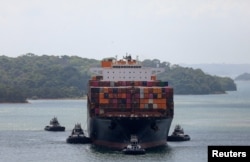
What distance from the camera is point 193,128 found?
131 m

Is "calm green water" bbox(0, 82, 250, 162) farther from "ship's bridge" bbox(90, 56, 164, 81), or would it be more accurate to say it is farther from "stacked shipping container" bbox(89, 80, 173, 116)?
"ship's bridge" bbox(90, 56, 164, 81)

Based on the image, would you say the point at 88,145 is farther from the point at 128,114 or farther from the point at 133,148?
the point at 133,148

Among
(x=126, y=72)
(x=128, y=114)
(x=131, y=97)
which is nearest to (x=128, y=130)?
(x=128, y=114)

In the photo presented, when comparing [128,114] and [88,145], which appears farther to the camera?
[88,145]

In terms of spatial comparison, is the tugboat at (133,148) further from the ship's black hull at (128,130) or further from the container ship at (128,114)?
the ship's black hull at (128,130)

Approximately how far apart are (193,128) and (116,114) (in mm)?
41762

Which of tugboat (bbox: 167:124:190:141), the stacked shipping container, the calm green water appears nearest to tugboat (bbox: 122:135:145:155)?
the calm green water

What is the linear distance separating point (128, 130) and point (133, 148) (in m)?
3.43

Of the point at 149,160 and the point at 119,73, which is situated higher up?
the point at 119,73

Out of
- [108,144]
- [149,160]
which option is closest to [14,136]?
[108,144]

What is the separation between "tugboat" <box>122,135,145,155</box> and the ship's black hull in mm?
1573

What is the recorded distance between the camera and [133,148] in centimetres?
8525

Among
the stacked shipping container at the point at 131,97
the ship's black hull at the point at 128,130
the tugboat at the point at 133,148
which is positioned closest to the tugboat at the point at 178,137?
the ship's black hull at the point at 128,130

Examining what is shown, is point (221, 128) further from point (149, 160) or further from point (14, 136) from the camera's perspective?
point (149, 160)
